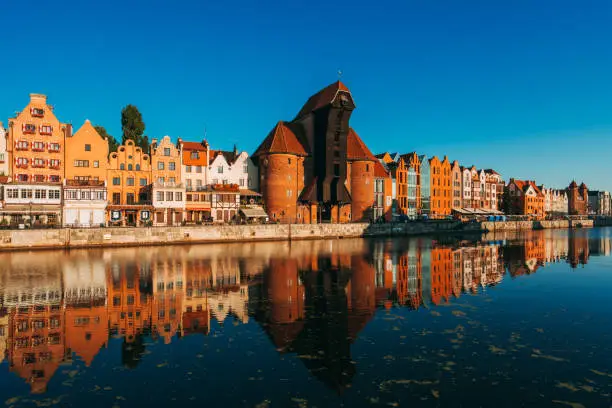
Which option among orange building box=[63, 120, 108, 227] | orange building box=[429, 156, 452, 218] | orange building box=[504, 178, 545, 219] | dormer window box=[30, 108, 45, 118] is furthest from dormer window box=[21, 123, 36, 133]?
orange building box=[504, 178, 545, 219]

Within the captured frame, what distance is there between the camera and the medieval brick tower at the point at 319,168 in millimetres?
80000

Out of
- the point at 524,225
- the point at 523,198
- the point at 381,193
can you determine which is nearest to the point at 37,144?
the point at 381,193

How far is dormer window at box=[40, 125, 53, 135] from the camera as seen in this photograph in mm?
65581

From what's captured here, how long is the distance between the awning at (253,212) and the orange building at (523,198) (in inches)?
4202

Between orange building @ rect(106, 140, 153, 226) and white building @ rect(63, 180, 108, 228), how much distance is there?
122 inches

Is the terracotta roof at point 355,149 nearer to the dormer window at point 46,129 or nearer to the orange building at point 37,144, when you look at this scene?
the orange building at point 37,144

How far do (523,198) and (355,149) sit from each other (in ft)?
313

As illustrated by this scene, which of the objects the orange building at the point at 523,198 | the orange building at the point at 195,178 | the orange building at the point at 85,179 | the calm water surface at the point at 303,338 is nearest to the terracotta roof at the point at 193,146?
the orange building at the point at 195,178

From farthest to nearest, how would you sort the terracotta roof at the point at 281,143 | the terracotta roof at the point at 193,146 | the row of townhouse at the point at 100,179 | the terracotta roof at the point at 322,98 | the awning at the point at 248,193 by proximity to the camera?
1. the terracotta roof at the point at 322,98
2. the terracotta roof at the point at 281,143
3. the awning at the point at 248,193
4. the terracotta roof at the point at 193,146
5. the row of townhouse at the point at 100,179

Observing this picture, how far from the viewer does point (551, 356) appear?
1562cm

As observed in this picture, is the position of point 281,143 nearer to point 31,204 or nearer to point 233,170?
point 233,170

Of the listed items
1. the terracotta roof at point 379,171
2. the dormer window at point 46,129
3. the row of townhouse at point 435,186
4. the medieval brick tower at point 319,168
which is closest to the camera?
the dormer window at point 46,129

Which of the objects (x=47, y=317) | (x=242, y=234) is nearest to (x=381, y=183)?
(x=242, y=234)

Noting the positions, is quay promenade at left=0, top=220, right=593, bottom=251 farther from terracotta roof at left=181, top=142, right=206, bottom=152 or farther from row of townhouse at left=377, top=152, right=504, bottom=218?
terracotta roof at left=181, top=142, right=206, bottom=152
